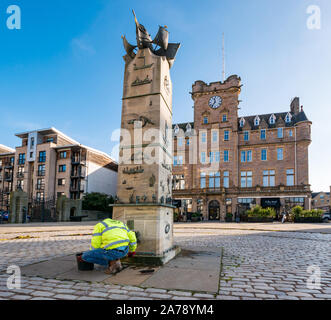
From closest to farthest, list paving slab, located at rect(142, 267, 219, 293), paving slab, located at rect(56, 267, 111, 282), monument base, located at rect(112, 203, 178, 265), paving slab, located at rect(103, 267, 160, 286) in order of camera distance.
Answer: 1. paving slab, located at rect(142, 267, 219, 293)
2. paving slab, located at rect(103, 267, 160, 286)
3. paving slab, located at rect(56, 267, 111, 282)
4. monument base, located at rect(112, 203, 178, 265)

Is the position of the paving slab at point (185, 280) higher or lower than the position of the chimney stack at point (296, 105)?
lower

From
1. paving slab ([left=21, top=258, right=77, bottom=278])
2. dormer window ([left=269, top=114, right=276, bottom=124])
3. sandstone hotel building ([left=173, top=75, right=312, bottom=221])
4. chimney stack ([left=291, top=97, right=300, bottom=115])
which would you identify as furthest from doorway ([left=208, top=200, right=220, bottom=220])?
paving slab ([left=21, top=258, right=77, bottom=278])

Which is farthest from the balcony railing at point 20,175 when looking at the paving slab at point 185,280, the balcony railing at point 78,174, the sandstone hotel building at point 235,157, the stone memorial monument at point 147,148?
the paving slab at point 185,280

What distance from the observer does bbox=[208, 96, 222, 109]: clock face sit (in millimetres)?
43666

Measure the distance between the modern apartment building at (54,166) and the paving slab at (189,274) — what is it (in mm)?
43497

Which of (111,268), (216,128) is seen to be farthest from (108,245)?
(216,128)

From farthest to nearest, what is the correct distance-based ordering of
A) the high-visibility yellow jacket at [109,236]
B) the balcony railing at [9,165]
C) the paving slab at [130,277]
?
1. the balcony railing at [9,165]
2. the high-visibility yellow jacket at [109,236]
3. the paving slab at [130,277]

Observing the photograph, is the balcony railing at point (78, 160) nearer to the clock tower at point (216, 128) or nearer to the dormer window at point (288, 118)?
the clock tower at point (216, 128)

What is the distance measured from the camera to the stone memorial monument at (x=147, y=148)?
6.77 m

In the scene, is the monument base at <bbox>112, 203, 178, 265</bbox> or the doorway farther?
the doorway

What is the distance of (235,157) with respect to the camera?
41875 mm

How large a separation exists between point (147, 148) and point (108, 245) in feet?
9.81

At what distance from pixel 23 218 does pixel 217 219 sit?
87.4 ft

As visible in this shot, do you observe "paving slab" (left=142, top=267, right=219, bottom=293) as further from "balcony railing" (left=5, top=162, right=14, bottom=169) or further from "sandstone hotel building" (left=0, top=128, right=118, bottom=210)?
"balcony railing" (left=5, top=162, right=14, bottom=169)
